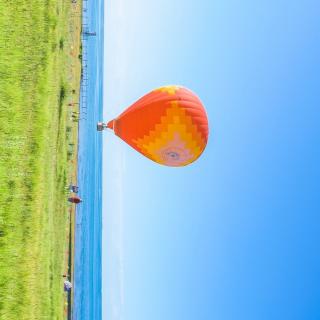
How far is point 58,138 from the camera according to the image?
30.2 ft

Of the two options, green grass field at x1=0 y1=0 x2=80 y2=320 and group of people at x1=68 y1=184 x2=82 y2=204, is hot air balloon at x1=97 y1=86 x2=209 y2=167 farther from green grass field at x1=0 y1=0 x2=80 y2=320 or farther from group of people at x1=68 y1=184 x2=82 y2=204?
group of people at x1=68 y1=184 x2=82 y2=204

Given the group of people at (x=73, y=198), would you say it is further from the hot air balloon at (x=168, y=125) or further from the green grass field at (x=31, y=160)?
the green grass field at (x=31, y=160)

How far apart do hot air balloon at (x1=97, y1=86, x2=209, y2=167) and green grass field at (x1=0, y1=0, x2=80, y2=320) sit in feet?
4.32

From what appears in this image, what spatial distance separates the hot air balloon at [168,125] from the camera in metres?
9.24

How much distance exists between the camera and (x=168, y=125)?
30.4 ft

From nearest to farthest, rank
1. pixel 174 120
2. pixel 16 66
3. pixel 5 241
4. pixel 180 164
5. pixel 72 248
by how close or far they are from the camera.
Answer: pixel 5 241 < pixel 16 66 < pixel 174 120 < pixel 180 164 < pixel 72 248

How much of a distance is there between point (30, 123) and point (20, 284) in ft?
7.21

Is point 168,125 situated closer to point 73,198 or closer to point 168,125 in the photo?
point 168,125

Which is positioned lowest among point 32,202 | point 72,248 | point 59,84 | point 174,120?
point 72,248

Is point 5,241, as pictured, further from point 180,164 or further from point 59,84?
point 180,164

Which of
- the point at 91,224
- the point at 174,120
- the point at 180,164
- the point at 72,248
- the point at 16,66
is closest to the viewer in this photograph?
the point at 16,66

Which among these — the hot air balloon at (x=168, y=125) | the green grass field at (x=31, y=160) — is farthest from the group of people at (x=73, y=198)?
the green grass field at (x=31, y=160)

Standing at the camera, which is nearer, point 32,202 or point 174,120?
→ point 32,202

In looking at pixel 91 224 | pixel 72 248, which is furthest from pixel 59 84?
pixel 91 224
